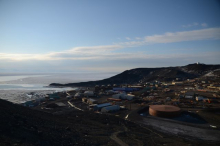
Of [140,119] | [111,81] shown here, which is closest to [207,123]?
[140,119]

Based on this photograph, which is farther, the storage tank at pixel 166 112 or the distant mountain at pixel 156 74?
the distant mountain at pixel 156 74

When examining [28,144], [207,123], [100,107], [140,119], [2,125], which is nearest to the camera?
[28,144]

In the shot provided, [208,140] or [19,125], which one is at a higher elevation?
[19,125]

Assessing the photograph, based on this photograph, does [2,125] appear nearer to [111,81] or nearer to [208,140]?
[208,140]

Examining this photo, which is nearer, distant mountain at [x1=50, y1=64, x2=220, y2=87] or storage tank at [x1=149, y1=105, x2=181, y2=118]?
storage tank at [x1=149, y1=105, x2=181, y2=118]

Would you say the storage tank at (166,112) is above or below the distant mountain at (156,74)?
A: below

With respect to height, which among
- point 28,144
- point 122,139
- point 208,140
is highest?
point 28,144

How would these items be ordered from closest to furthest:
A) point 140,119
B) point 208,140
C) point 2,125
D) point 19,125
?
point 2,125, point 19,125, point 208,140, point 140,119

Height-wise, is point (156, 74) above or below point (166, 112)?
above

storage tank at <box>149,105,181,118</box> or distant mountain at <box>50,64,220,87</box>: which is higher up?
distant mountain at <box>50,64,220,87</box>

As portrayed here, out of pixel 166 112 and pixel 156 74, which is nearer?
pixel 166 112

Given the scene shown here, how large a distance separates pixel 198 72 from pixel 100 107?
68.2 meters

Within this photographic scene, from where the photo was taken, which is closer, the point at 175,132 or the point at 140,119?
the point at 175,132

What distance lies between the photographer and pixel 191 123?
54.5 feet
